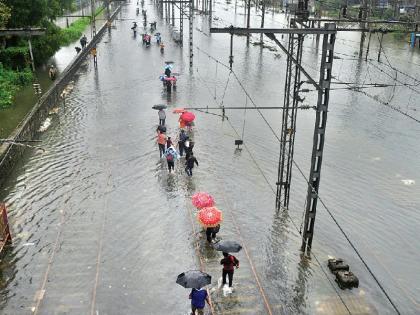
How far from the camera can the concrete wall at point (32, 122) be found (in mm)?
19391

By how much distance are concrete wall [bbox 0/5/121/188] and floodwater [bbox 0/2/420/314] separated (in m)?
0.57

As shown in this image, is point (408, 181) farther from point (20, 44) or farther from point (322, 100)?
point (20, 44)

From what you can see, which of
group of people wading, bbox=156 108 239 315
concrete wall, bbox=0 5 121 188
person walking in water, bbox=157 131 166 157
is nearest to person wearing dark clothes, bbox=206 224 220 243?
group of people wading, bbox=156 108 239 315

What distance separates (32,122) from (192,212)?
1193 centimetres

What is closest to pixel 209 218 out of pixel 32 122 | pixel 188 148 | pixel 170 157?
pixel 170 157

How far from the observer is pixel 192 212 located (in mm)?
16672

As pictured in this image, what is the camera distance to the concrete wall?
19.4 metres

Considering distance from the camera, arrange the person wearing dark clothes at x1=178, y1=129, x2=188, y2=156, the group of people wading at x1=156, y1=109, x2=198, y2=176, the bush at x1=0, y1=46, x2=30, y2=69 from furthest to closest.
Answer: the bush at x1=0, y1=46, x2=30, y2=69
the person wearing dark clothes at x1=178, y1=129, x2=188, y2=156
the group of people wading at x1=156, y1=109, x2=198, y2=176

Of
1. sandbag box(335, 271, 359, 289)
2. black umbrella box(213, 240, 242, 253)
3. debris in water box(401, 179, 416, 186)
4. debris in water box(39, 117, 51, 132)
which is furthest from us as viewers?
debris in water box(39, 117, 51, 132)

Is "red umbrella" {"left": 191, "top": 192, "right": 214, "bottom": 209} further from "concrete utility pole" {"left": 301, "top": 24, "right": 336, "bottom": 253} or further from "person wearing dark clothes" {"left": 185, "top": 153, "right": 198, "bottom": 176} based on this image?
"person wearing dark clothes" {"left": 185, "top": 153, "right": 198, "bottom": 176}

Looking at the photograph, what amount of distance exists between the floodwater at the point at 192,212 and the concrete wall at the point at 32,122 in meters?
0.57

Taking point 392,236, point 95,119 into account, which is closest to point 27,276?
point 392,236

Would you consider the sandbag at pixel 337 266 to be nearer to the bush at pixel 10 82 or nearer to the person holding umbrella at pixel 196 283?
the person holding umbrella at pixel 196 283

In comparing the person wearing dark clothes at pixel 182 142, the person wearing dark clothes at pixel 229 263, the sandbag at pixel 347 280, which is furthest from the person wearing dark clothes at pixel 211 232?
the person wearing dark clothes at pixel 182 142
